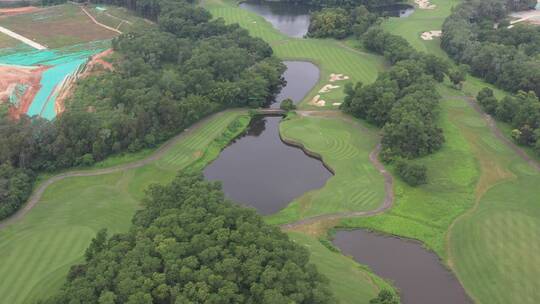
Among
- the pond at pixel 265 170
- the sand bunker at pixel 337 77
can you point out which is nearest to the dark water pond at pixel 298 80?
the sand bunker at pixel 337 77

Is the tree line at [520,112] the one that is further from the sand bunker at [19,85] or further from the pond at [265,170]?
the sand bunker at [19,85]

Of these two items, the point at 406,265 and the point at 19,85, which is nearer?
the point at 406,265

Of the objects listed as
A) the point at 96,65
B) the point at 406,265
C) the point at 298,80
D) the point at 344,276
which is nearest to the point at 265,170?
the point at 344,276

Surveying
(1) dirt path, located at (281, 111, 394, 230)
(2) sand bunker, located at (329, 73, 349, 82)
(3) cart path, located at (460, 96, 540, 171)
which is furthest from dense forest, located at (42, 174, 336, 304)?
(2) sand bunker, located at (329, 73, 349, 82)

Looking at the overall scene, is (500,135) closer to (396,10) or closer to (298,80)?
(298,80)

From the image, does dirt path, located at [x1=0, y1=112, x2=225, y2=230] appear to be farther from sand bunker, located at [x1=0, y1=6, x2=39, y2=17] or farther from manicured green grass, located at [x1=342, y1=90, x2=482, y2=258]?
sand bunker, located at [x1=0, y1=6, x2=39, y2=17]

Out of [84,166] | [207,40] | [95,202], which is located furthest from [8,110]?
[207,40]
